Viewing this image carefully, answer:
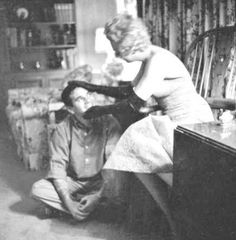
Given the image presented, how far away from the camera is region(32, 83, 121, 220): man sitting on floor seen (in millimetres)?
2229

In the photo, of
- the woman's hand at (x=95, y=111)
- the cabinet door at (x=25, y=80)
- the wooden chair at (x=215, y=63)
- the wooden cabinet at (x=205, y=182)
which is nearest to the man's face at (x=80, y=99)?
the woman's hand at (x=95, y=111)

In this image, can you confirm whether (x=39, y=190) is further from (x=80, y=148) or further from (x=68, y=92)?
(x=68, y=92)

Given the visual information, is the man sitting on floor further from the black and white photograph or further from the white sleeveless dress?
the white sleeveless dress

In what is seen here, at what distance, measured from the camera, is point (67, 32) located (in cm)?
552

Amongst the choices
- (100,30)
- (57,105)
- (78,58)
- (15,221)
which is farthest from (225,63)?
(78,58)

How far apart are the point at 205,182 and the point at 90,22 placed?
4.55 metres

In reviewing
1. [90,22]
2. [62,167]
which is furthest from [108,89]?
[90,22]

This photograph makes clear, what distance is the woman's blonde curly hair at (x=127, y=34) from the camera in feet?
6.18

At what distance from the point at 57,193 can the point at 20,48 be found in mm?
3638

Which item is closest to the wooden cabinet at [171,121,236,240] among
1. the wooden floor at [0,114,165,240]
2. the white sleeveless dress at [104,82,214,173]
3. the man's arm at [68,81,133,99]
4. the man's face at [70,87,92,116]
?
the white sleeveless dress at [104,82,214,173]

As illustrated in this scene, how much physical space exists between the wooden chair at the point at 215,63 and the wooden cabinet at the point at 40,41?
9.45ft

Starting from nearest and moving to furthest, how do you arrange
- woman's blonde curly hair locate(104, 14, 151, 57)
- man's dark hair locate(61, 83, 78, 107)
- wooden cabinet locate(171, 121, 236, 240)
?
wooden cabinet locate(171, 121, 236, 240) → woman's blonde curly hair locate(104, 14, 151, 57) → man's dark hair locate(61, 83, 78, 107)

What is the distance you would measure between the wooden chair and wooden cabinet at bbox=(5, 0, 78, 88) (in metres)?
2.88

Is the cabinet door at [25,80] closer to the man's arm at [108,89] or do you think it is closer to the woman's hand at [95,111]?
the man's arm at [108,89]
